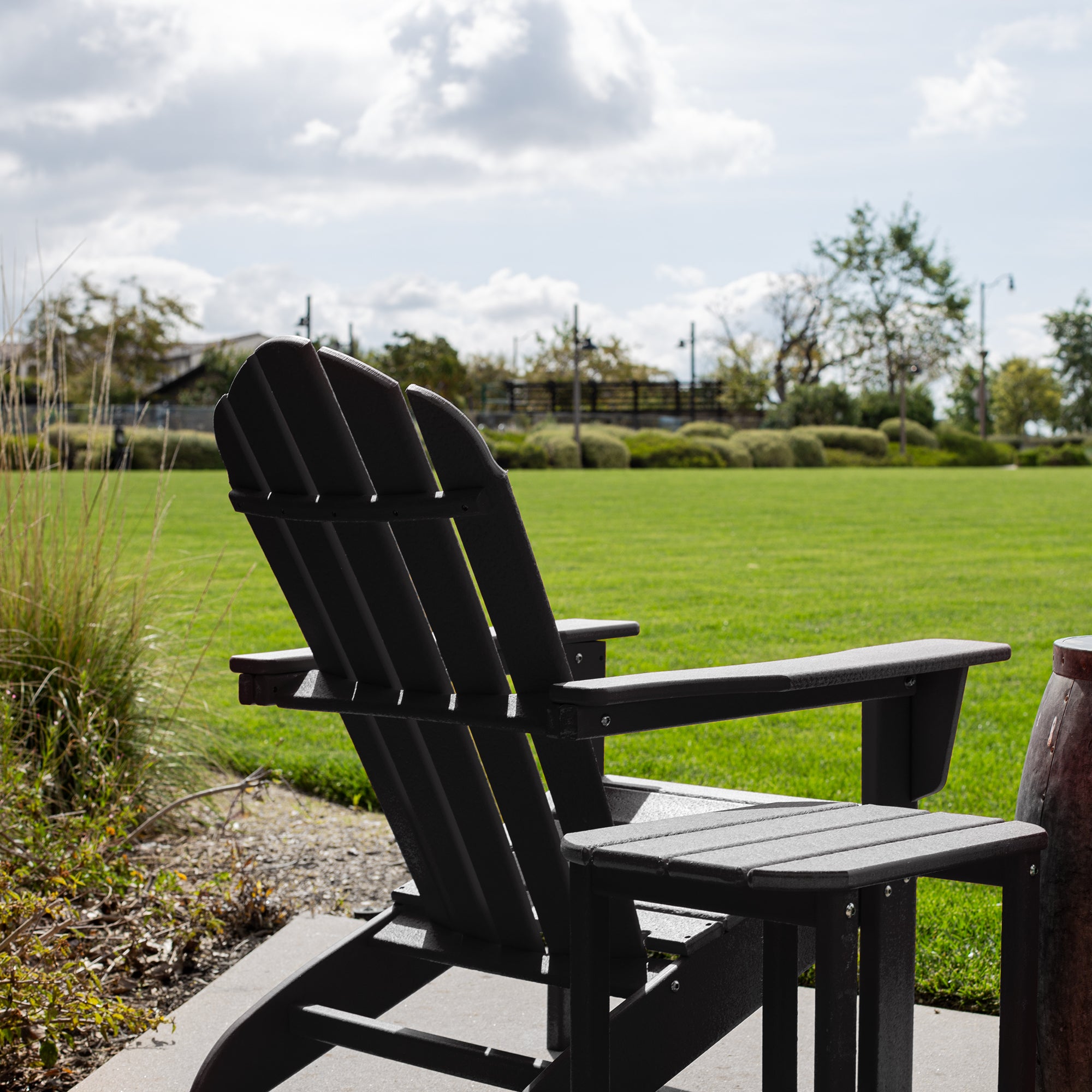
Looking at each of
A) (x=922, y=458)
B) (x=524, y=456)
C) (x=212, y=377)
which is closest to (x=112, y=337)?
(x=524, y=456)

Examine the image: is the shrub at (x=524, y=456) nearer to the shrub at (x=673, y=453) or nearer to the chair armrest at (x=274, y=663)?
the shrub at (x=673, y=453)

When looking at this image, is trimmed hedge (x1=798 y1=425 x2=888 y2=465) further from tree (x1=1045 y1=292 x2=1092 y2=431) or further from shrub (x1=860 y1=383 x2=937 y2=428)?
tree (x1=1045 y1=292 x2=1092 y2=431)

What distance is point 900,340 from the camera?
5284 cm

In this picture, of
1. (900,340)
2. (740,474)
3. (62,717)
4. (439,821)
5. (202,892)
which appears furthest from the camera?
(900,340)

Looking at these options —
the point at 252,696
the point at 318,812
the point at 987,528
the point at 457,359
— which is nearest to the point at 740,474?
the point at 987,528

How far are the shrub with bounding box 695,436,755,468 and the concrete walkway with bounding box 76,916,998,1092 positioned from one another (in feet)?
105

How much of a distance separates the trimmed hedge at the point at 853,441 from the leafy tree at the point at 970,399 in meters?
20.4

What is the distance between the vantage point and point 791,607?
313 inches

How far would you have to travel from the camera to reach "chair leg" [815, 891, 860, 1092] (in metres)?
1.39

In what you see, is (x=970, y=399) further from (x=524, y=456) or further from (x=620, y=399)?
(x=524, y=456)

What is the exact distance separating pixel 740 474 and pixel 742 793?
82.3ft

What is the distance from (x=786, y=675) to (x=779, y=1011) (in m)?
0.46

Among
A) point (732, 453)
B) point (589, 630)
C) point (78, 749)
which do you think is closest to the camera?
point (589, 630)

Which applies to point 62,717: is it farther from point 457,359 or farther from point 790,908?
point 457,359
